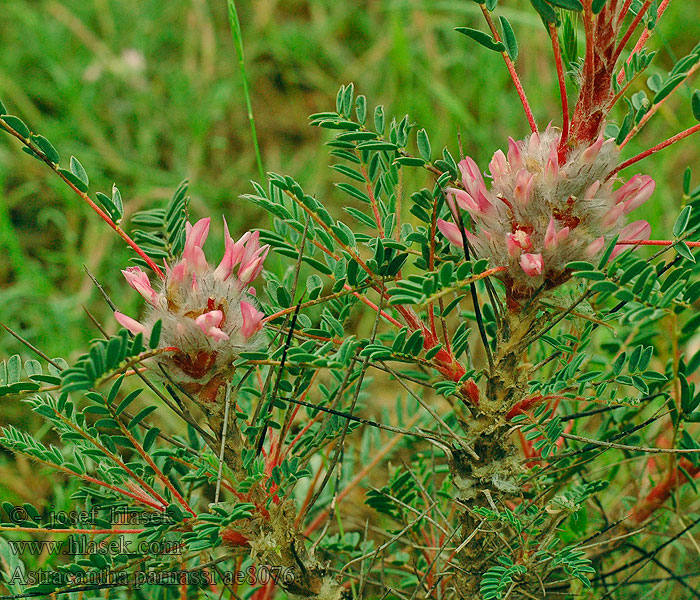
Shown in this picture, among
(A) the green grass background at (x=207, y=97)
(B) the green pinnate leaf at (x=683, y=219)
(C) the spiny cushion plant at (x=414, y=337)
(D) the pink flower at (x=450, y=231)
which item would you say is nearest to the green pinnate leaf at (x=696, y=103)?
(C) the spiny cushion plant at (x=414, y=337)

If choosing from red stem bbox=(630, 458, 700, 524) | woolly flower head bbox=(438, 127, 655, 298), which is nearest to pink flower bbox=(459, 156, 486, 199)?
woolly flower head bbox=(438, 127, 655, 298)

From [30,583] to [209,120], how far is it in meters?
1.98

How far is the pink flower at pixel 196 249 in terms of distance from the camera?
976 mm

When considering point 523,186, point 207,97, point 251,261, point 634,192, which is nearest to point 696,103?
point 634,192

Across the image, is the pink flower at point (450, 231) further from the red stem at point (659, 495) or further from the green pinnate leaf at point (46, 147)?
the red stem at point (659, 495)

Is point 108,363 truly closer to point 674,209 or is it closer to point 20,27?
point 674,209

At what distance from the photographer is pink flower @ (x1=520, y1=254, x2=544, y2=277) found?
867 mm

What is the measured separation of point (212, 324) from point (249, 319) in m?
0.05

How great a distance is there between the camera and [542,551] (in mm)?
1044

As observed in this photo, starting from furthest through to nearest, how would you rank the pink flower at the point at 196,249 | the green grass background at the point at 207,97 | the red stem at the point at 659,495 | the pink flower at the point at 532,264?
1. the green grass background at the point at 207,97
2. the red stem at the point at 659,495
3. the pink flower at the point at 196,249
4. the pink flower at the point at 532,264

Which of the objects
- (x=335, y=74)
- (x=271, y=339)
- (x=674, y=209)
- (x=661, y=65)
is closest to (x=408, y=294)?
(x=271, y=339)

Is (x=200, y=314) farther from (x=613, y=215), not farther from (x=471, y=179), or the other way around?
(x=613, y=215)

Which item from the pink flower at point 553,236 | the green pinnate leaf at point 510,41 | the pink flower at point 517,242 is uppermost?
the green pinnate leaf at point 510,41

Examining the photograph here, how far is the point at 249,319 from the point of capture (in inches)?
36.9
